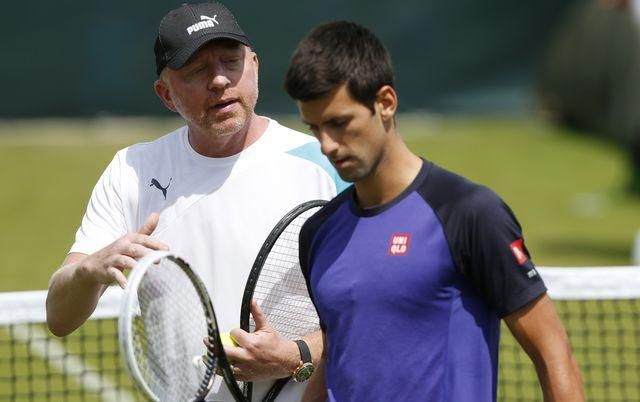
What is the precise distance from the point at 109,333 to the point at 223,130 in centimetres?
549

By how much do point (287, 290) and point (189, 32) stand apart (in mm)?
927

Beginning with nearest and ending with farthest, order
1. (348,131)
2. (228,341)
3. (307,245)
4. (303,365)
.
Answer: (348,131) → (307,245) → (228,341) → (303,365)

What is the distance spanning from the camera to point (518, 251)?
11.8ft

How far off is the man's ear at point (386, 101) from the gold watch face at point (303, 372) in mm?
1034

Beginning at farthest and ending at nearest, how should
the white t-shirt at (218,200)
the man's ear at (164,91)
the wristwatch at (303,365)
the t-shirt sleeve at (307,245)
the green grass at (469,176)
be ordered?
the green grass at (469,176)
the man's ear at (164,91)
the white t-shirt at (218,200)
the wristwatch at (303,365)
the t-shirt sleeve at (307,245)

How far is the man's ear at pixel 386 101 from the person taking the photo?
370 centimetres

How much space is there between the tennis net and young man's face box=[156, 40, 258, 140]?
7.15ft

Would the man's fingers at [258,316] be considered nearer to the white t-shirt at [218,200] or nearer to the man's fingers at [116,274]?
the white t-shirt at [218,200]

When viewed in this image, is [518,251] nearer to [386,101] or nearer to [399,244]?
[399,244]

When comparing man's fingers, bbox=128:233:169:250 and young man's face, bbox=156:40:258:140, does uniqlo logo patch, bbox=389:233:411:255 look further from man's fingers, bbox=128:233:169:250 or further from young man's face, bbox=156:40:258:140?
young man's face, bbox=156:40:258:140

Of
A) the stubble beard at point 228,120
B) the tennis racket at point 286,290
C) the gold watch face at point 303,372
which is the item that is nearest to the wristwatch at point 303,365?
the gold watch face at point 303,372

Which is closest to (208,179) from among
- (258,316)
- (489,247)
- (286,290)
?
(286,290)

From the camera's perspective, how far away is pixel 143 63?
2123cm

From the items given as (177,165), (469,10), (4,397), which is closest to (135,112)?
(469,10)
